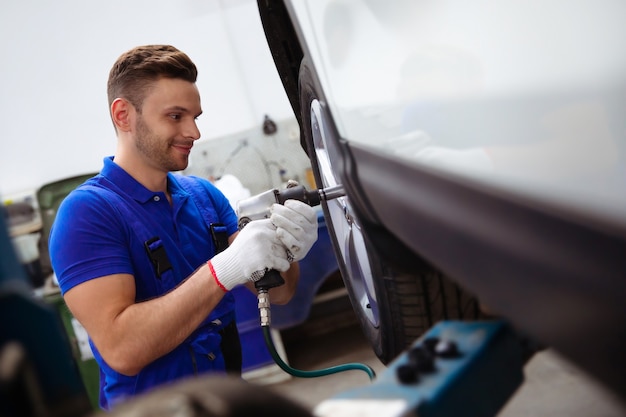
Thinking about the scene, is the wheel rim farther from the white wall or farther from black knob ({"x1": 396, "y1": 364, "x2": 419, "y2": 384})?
the white wall

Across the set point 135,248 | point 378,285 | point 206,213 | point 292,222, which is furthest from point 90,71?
point 378,285

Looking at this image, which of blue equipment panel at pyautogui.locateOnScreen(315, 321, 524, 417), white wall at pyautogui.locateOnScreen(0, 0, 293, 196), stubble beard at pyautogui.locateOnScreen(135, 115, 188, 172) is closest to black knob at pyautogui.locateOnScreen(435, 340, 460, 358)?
blue equipment panel at pyautogui.locateOnScreen(315, 321, 524, 417)

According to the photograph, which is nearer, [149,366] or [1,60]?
[149,366]

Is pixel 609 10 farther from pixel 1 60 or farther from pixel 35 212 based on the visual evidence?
pixel 1 60

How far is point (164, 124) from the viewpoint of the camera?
1458mm

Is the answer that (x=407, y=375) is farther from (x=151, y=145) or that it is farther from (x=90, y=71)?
(x=90, y=71)

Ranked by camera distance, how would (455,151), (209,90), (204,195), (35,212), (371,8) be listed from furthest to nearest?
(209,90) → (35,212) → (204,195) → (371,8) → (455,151)

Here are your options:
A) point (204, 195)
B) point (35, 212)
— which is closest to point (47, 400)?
point (204, 195)

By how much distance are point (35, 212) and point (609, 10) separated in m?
3.37

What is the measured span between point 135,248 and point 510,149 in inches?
43.1

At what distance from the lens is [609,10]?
327 mm

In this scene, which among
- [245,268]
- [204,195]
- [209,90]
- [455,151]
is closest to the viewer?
[455,151]

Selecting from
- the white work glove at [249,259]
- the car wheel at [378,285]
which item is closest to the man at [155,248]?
the white work glove at [249,259]

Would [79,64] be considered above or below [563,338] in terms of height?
above
